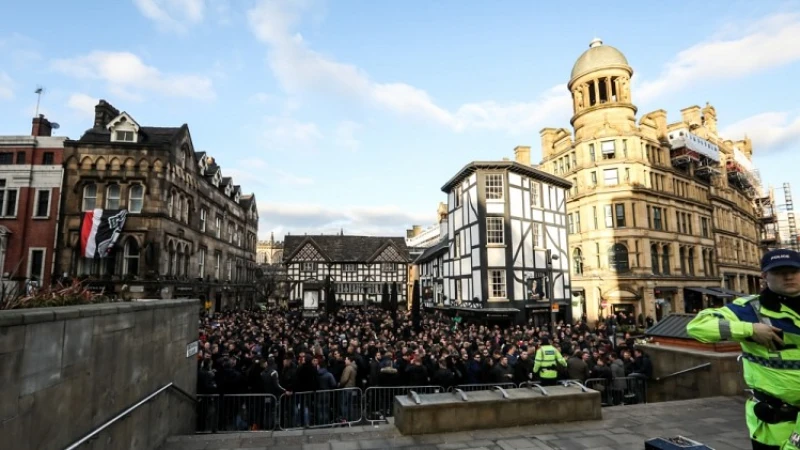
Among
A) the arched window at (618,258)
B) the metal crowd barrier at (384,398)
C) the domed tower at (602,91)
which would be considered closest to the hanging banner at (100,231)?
the metal crowd barrier at (384,398)

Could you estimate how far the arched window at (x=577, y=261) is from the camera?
121 ft

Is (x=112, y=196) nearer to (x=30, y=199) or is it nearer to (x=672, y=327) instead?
→ (x=30, y=199)

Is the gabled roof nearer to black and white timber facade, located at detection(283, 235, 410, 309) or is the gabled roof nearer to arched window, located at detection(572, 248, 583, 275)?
arched window, located at detection(572, 248, 583, 275)

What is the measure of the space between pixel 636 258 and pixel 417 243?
61992 millimetres

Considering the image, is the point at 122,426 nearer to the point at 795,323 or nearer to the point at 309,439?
the point at 309,439

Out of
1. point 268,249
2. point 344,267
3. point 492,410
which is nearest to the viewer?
point 492,410

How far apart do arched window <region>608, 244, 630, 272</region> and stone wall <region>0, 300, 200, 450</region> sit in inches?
1388

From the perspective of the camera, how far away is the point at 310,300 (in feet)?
162

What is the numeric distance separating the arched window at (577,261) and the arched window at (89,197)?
38.8 metres

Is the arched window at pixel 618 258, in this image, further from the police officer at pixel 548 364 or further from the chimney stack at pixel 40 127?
the chimney stack at pixel 40 127

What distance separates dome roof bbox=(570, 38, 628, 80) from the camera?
36.5 m

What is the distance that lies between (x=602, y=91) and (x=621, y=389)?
1368 inches

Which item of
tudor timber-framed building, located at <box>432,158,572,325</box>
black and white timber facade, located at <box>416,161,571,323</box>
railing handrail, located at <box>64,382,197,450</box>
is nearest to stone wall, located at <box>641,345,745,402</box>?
railing handrail, located at <box>64,382,197,450</box>

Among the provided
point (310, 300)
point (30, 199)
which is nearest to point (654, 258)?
point (310, 300)
